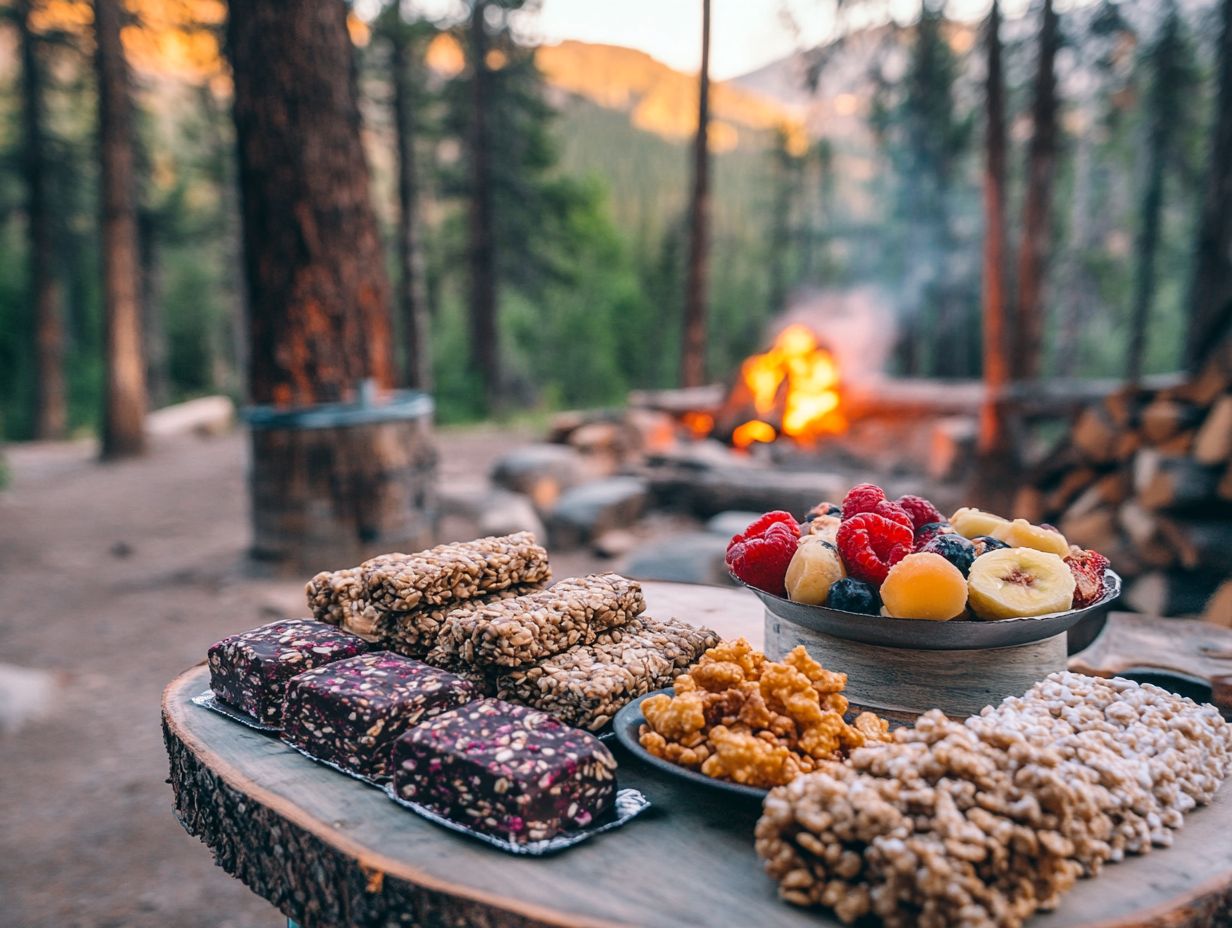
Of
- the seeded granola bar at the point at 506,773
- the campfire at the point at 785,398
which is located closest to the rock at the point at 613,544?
the campfire at the point at 785,398

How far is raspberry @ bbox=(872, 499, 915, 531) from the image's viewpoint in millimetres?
2373

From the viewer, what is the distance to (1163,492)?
5.97 m

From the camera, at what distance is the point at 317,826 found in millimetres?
1712

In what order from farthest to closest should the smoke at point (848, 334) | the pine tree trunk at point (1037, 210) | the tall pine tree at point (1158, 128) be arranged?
the tall pine tree at point (1158, 128) < the smoke at point (848, 334) < the pine tree trunk at point (1037, 210)

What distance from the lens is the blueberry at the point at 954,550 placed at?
2160 millimetres

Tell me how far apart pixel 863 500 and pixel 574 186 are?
22.8m

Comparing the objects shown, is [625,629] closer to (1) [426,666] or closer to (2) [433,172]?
(1) [426,666]

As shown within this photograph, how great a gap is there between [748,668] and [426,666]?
0.73 m

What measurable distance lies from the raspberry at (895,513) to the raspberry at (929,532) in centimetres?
3

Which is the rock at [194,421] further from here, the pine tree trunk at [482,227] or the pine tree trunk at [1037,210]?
the pine tree trunk at [1037,210]

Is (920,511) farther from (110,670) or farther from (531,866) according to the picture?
(110,670)

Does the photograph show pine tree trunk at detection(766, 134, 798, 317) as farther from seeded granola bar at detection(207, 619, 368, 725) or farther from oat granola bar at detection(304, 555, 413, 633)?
seeded granola bar at detection(207, 619, 368, 725)

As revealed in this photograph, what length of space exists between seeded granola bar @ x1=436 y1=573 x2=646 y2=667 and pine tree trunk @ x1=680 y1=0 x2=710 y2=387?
13267 mm

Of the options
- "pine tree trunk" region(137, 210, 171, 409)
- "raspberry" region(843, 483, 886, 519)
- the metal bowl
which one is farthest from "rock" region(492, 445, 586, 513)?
"pine tree trunk" region(137, 210, 171, 409)
